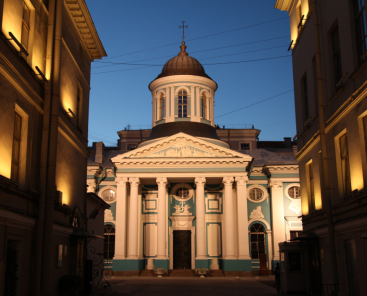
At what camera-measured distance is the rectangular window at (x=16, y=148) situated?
11.8 meters

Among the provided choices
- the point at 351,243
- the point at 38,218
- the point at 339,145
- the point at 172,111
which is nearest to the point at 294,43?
the point at 339,145

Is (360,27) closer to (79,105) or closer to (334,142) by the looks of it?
(334,142)

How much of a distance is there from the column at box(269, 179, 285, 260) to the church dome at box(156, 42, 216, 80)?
12775 millimetres

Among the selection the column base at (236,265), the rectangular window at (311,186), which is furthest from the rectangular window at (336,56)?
the column base at (236,265)

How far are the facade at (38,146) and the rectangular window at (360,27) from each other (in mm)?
8878

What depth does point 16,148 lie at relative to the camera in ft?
39.6

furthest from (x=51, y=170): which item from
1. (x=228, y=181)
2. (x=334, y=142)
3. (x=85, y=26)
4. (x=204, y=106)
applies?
(x=204, y=106)

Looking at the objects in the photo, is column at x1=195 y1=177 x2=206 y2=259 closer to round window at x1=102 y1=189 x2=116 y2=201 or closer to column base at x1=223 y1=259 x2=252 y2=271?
column base at x1=223 y1=259 x2=252 y2=271

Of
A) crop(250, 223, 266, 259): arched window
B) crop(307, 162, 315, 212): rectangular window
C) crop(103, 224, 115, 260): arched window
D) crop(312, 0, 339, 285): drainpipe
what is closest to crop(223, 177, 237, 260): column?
crop(250, 223, 266, 259): arched window

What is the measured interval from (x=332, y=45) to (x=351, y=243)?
6.53 meters

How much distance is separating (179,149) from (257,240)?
10484mm

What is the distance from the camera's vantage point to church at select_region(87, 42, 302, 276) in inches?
1391

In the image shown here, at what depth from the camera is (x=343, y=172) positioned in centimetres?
1439

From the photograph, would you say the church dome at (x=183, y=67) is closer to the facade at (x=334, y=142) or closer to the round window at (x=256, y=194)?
the round window at (x=256, y=194)
